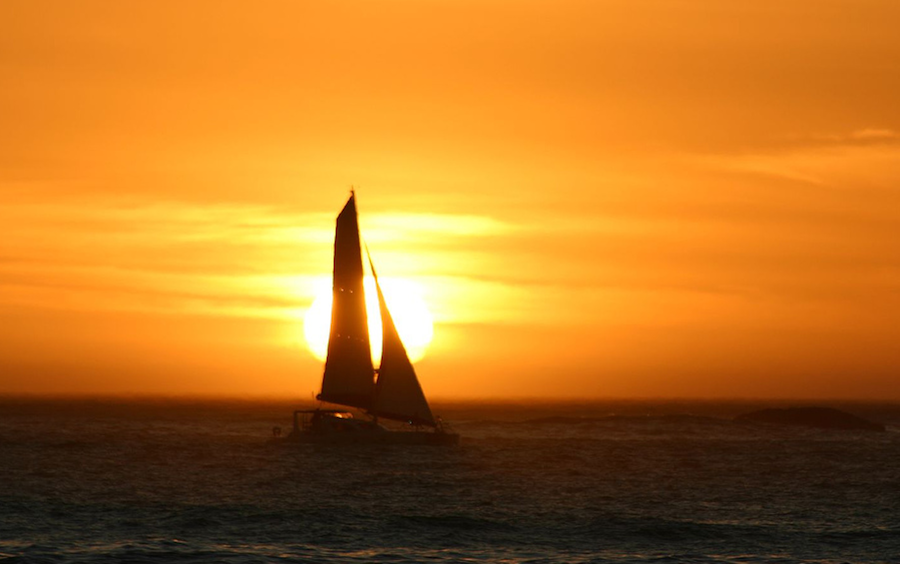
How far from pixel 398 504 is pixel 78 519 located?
50.9 feet

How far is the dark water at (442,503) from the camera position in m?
44.1

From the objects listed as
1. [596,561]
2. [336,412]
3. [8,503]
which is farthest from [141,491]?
[336,412]

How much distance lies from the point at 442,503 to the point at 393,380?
38642 millimetres

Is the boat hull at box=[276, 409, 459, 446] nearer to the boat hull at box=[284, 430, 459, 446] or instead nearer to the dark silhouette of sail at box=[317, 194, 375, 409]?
the boat hull at box=[284, 430, 459, 446]

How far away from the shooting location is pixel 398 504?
59469 millimetres

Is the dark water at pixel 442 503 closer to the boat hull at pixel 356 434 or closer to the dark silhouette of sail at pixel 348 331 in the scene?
the boat hull at pixel 356 434

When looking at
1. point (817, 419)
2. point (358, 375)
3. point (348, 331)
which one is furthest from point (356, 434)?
point (817, 419)

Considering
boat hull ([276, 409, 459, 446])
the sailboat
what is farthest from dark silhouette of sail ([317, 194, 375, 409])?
boat hull ([276, 409, 459, 446])

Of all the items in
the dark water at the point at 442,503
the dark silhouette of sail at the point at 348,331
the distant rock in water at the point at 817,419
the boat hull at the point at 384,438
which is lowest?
the dark water at the point at 442,503

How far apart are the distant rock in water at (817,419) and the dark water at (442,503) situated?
61.4 meters

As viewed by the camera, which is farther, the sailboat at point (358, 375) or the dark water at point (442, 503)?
the sailboat at point (358, 375)

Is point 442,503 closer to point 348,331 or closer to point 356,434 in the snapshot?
point 356,434

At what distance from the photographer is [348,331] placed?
100062mm

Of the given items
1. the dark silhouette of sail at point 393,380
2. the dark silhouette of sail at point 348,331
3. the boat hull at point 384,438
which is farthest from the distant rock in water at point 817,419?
the dark silhouette of sail at point 348,331
